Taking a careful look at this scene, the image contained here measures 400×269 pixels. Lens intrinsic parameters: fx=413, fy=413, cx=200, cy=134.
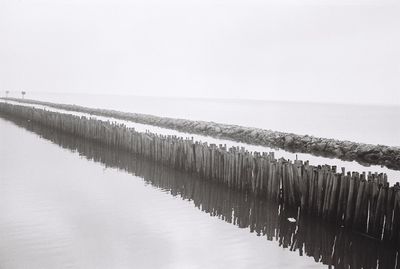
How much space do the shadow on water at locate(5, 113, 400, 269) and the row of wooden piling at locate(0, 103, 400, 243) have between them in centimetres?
18

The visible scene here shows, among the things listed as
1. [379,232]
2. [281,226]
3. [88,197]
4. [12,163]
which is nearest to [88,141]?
[12,163]

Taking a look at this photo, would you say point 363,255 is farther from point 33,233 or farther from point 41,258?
point 33,233

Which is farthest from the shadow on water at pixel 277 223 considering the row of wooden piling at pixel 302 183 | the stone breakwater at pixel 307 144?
the stone breakwater at pixel 307 144

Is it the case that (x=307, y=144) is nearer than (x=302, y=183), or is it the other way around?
(x=302, y=183)

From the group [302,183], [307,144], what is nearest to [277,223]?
[302,183]

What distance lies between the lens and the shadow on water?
545cm

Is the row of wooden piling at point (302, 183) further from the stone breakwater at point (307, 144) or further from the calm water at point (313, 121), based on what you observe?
the calm water at point (313, 121)

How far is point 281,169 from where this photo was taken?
7.63 m

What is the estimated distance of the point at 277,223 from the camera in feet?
22.3

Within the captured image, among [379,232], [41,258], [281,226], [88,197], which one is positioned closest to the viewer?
[41,258]

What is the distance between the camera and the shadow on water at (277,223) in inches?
215

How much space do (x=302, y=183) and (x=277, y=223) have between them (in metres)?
0.90

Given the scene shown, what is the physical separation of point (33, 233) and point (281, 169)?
432 centimetres

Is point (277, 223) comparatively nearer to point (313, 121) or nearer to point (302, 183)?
point (302, 183)
